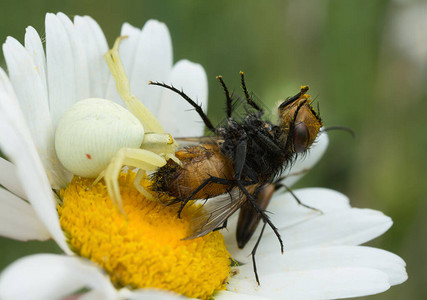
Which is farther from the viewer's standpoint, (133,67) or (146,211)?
(133,67)

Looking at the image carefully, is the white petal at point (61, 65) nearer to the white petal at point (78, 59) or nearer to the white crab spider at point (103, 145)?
the white petal at point (78, 59)

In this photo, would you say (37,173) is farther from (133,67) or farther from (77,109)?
(133,67)

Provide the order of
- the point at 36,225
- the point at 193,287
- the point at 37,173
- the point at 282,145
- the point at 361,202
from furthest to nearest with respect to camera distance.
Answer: the point at 361,202
the point at 282,145
the point at 193,287
the point at 36,225
the point at 37,173

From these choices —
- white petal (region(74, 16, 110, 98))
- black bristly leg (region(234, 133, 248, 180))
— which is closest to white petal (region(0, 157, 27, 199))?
white petal (region(74, 16, 110, 98))

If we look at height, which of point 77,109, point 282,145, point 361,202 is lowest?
point 361,202

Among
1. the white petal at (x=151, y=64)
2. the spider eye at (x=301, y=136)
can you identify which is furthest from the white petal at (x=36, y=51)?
the spider eye at (x=301, y=136)

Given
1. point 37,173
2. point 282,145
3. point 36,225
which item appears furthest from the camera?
point 282,145

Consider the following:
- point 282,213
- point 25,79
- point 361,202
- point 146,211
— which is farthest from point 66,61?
point 361,202
